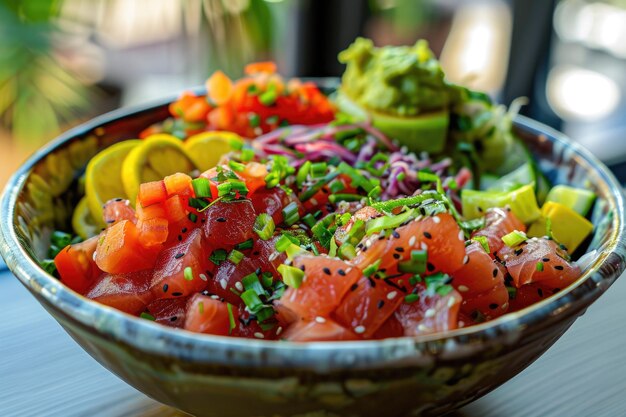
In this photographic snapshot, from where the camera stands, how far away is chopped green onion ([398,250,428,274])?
1015 mm

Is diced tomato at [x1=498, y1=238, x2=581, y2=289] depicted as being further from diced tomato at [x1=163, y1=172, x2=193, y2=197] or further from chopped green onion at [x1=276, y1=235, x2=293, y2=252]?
diced tomato at [x1=163, y1=172, x2=193, y2=197]

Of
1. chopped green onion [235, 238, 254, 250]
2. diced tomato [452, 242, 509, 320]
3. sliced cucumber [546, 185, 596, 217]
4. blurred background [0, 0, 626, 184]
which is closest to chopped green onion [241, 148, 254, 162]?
chopped green onion [235, 238, 254, 250]

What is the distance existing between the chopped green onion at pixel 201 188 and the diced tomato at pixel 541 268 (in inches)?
21.0

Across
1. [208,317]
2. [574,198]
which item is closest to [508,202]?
[574,198]

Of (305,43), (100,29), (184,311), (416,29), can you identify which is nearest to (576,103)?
(416,29)

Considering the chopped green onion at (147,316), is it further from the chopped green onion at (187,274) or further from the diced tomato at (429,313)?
the diced tomato at (429,313)

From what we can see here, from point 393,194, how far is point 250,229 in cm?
43

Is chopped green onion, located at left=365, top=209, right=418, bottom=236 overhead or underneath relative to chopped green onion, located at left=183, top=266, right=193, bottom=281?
overhead

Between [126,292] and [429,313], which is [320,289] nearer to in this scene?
[429,313]

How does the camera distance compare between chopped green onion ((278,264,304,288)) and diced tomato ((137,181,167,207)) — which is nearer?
chopped green onion ((278,264,304,288))

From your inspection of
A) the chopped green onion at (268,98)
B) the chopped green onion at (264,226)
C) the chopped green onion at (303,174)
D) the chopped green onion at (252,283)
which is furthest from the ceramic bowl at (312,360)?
the chopped green onion at (268,98)

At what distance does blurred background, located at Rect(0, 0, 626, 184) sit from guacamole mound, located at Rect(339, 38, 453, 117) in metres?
1.41

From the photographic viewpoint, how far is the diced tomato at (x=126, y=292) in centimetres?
112

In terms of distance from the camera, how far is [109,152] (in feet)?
5.18
